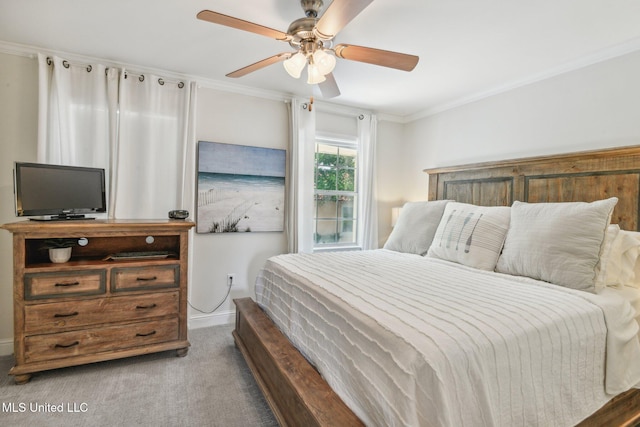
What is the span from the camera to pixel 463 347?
1024 mm

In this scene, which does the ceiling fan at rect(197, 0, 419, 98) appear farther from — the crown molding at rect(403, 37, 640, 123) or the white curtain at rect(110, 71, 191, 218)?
the crown molding at rect(403, 37, 640, 123)

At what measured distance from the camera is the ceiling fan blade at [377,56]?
1724 millimetres

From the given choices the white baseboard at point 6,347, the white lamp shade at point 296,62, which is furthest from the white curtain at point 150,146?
the white lamp shade at point 296,62

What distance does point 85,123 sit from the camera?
8.49 ft

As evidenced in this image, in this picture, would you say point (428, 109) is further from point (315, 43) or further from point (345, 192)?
point (315, 43)

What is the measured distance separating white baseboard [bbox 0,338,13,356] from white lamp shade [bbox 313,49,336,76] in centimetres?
314

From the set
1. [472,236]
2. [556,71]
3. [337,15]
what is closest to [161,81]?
[337,15]

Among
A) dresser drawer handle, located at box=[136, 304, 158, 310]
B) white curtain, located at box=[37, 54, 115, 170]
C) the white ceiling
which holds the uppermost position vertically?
the white ceiling

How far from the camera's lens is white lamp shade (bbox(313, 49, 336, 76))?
5.57 feet

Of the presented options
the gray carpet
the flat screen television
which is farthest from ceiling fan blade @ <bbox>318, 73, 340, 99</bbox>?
the gray carpet

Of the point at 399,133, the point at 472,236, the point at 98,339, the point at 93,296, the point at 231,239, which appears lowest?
the point at 98,339

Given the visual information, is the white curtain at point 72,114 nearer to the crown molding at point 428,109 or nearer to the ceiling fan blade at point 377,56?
the crown molding at point 428,109

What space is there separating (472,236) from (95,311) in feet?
9.14

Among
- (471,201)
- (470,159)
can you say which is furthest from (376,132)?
(471,201)
